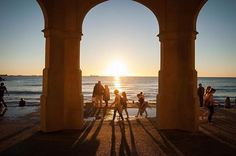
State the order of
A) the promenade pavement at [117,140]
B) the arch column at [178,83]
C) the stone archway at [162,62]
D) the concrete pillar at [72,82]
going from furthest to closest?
the concrete pillar at [72,82] → the arch column at [178,83] → the stone archway at [162,62] → the promenade pavement at [117,140]

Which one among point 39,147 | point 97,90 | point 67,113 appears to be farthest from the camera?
point 97,90

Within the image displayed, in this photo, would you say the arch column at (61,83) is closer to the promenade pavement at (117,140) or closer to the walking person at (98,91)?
the promenade pavement at (117,140)

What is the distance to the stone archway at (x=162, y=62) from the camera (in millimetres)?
11062

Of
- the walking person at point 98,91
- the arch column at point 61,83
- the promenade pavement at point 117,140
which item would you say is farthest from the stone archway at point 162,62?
the walking person at point 98,91

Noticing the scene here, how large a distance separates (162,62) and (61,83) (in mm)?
4064

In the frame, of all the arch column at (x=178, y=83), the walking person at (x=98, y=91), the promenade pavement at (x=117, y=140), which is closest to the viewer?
the promenade pavement at (x=117, y=140)

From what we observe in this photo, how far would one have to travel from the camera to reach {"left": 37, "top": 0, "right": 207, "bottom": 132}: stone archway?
11062 mm

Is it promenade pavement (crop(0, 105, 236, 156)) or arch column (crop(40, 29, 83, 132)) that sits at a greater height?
arch column (crop(40, 29, 83, 132))

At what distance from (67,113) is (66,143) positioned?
2.53 m

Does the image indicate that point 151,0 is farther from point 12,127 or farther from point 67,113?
point 12,127

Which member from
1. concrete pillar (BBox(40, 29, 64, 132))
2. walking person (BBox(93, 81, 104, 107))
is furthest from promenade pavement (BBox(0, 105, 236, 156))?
walking person (BBox(93, 81, 104, 107))

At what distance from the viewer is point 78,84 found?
1161 centimetres

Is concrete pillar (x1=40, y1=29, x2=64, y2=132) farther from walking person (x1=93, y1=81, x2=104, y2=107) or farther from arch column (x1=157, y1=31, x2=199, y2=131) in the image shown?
walking person (x1=93, y1=81, x2=104, y2=107)

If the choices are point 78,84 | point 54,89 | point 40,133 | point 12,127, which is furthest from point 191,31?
point 12,127
